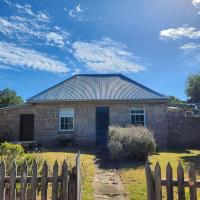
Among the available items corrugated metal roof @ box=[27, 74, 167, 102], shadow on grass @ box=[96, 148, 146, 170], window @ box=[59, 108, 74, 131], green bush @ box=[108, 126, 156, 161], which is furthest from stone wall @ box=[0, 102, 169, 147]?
shadow on grass @ box=[96, 148, 146, 170]

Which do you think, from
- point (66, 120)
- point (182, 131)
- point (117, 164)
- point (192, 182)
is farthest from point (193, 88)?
point (192, 182)

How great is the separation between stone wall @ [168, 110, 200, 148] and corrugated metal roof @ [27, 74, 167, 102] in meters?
1.77

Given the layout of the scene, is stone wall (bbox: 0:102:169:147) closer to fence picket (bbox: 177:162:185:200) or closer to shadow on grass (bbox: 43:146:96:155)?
shadow on grass (bbox: 43:146:96:155)

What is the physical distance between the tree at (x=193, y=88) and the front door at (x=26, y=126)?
2339 cm

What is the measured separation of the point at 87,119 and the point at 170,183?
45.6 feet

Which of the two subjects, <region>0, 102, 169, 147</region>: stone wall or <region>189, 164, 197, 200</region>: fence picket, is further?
<region>0, 102, 169, 147</region>: stone wall

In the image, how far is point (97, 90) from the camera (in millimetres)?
19453

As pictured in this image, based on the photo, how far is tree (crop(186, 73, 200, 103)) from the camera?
34.8 meters

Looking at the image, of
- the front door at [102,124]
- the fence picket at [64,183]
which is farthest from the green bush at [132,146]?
the fence picket at [64,183]

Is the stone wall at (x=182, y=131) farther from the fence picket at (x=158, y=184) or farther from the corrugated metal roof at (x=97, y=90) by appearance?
the fence picket at (x=158, y=184)

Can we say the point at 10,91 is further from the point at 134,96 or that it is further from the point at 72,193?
the point at 72,193

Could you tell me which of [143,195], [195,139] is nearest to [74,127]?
[195,139]

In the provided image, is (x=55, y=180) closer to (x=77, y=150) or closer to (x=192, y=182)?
(x=192, y=182)

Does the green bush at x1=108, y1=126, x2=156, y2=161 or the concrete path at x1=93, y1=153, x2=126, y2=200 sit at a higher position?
the green bush at x1=108, y1=126, x2=156, y2=161
